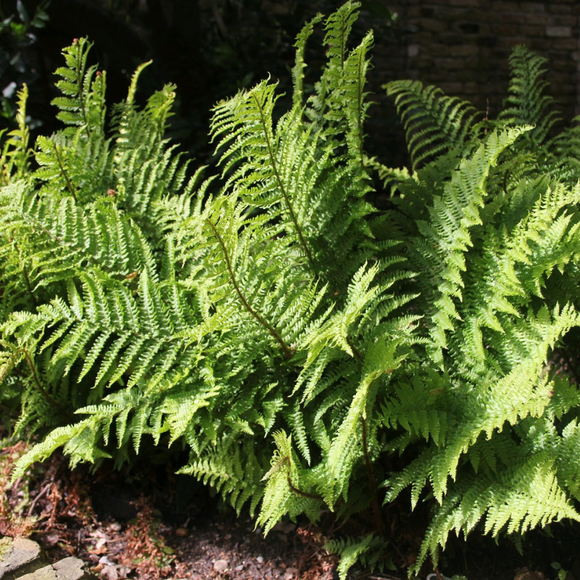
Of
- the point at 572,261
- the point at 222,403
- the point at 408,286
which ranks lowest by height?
the point at 222,403

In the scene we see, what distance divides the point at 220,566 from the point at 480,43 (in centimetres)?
450

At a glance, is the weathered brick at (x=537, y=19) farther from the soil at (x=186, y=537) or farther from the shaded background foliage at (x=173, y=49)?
the soil at (x=186, y=537)

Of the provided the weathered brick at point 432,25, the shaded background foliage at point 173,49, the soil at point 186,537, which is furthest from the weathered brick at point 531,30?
the soil at point 186,537

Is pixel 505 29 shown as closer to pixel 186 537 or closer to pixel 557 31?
pixel 557 31

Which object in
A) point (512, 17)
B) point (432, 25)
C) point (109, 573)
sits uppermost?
point (512, 17)

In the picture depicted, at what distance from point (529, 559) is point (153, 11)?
308 centimetres

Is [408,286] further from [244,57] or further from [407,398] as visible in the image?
[244,57]

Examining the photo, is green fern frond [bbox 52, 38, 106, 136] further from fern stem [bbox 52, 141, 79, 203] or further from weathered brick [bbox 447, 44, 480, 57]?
weathered brick [bbox 447, 44, 480, 57]

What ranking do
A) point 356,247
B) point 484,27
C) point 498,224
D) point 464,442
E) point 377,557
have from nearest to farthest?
point 464,442 → point 377,557 → point 498,224 → point 356,247 → point 484,27

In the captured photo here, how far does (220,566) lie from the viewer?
1.57m

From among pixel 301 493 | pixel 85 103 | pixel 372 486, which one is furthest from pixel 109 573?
pixel 85 103

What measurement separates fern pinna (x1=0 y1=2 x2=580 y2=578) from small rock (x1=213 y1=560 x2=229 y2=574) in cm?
24

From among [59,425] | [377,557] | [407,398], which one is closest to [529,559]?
[377,557]

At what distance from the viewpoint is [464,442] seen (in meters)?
1.23
